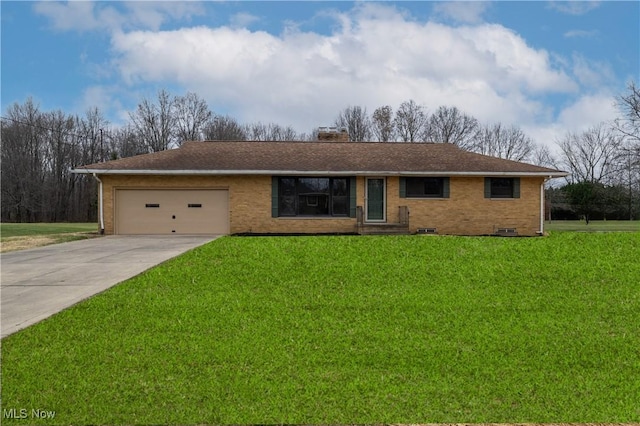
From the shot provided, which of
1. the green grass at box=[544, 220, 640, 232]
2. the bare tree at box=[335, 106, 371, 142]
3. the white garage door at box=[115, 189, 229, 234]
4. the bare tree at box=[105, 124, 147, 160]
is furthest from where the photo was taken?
the bare tree at box=[335, 106, 371, 142]

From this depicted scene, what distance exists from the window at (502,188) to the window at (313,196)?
5.49m

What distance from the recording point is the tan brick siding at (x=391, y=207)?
17.2 metres

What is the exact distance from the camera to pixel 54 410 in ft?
11.4

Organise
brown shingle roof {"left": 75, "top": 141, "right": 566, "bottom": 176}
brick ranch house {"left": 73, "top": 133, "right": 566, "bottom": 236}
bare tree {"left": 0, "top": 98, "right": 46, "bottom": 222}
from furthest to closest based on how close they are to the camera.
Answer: bare tree {"left": 0, "top": 98, "right": 46, "bottom": 222} < brick ranch house {"left": 73, "top": 133, "right": 566, "bottom": 236} < brown shingle roof {"left": 75, "top": 141, "right": 566, "bottom": 176}

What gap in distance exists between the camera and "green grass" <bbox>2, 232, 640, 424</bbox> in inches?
140

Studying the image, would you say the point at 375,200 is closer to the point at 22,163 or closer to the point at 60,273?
the point at 60,273

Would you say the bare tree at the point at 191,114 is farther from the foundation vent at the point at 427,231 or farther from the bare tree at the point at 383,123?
the foundation vent at the point at 427,231

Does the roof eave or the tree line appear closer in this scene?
the roof eave

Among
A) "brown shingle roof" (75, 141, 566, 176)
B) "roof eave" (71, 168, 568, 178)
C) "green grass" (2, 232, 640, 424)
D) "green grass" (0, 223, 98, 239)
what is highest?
"brown shingle roof" (75, 141, 566, 176)

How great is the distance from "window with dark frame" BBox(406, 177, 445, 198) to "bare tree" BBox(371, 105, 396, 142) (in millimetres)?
27035

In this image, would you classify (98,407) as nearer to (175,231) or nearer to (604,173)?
(175,231)

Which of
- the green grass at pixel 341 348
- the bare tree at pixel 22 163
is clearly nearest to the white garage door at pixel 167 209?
the green grass at pixel 341 348

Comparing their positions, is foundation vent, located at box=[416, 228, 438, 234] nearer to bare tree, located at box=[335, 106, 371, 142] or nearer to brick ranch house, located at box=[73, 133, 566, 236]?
brick ranch house, located at box=[73, 133, 566, 236]

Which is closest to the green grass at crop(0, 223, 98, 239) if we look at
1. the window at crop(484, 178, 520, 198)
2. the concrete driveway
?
the concrete driveway
